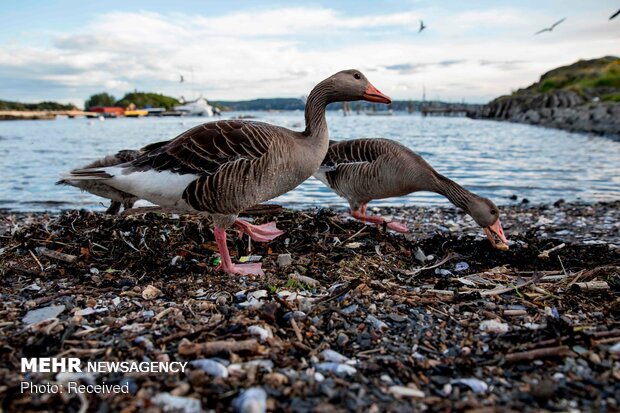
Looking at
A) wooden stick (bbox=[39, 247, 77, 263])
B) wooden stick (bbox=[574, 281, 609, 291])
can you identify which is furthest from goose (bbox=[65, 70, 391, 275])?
wooden stick (bbox=[574, 281, 609, 291])

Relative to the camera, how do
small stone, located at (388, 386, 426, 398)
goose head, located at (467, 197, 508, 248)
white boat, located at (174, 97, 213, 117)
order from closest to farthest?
small stone, located at (388, 386, 426, 398)
goose head, located at (467, 197, 508, 248)
white boat, located at (174, 97, 213, 117)

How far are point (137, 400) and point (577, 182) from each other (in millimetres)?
16766

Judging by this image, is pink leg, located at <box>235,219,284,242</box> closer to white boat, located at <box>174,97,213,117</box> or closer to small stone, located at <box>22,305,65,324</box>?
small stone, located at <box>22,305,65,324</box>

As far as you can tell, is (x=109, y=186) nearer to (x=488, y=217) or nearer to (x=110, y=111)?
(x=488, y=217)

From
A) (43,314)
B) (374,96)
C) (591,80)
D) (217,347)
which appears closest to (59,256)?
(43,314)

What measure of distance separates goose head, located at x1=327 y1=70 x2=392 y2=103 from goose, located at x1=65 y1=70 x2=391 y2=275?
98 cm

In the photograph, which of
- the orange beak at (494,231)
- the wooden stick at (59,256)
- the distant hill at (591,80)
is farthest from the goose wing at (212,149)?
the distant hill at (591,80)

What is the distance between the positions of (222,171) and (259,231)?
1394mm

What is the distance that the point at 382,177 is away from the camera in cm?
859

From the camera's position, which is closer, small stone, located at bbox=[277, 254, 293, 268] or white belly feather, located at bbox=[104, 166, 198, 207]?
white belly feather, located at bbox=[104, 166, 198, 207]

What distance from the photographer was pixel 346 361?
10.8ft

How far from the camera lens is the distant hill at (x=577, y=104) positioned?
1854 inches

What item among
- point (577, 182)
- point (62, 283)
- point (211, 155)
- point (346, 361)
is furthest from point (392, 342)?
point (577, 182)

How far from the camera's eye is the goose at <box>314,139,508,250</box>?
26.0 ft
